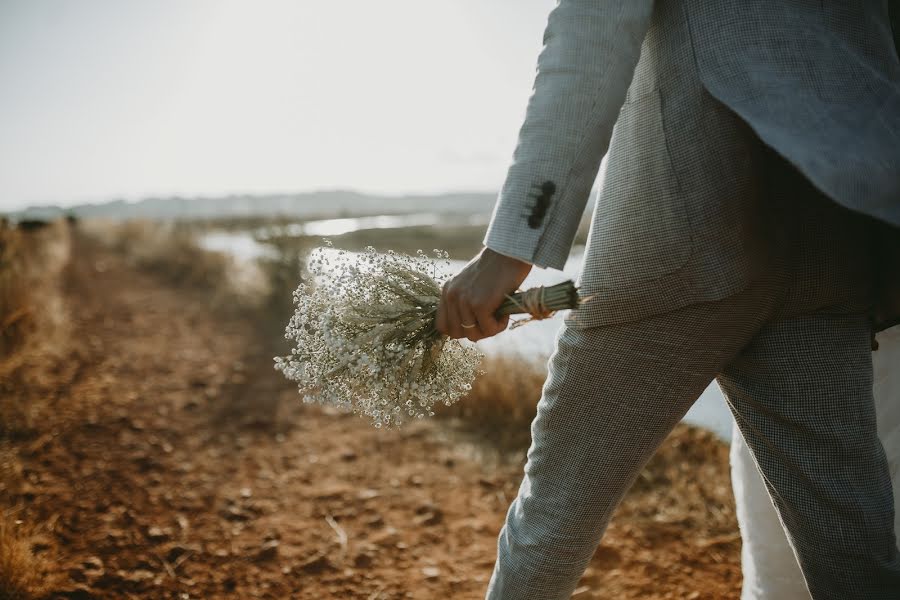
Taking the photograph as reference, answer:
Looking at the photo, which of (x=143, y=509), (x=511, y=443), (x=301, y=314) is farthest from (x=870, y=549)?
(x=143, y=509)

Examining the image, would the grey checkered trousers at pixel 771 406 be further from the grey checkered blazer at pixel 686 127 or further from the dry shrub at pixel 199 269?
the dry shrub at pixel 199 269

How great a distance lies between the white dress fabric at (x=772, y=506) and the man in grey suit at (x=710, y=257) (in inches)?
17.2

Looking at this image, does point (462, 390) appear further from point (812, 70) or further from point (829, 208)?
point (812, 70)

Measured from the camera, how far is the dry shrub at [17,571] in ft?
6.35

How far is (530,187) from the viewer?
100cm

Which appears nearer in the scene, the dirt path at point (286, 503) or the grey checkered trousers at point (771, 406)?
the grey checkered trousers at point (771, 406)

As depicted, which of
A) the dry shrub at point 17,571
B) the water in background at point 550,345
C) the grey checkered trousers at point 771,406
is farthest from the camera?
the water in background at point 550,345

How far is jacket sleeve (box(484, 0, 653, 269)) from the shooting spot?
954 millimetres

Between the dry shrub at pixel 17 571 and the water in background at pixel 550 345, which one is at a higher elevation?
the water in background at pixel 550 345

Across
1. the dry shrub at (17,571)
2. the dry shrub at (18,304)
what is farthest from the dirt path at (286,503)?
the dry shrub at (18,304)

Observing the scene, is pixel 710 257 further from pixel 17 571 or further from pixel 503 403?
pixel 503 403

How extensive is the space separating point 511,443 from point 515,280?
112 inches

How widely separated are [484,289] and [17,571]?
2.17 meters

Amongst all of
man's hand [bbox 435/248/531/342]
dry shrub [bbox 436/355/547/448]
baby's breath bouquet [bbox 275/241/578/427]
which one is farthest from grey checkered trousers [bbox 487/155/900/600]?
dry shrub [bbox 436/355/547/448]
